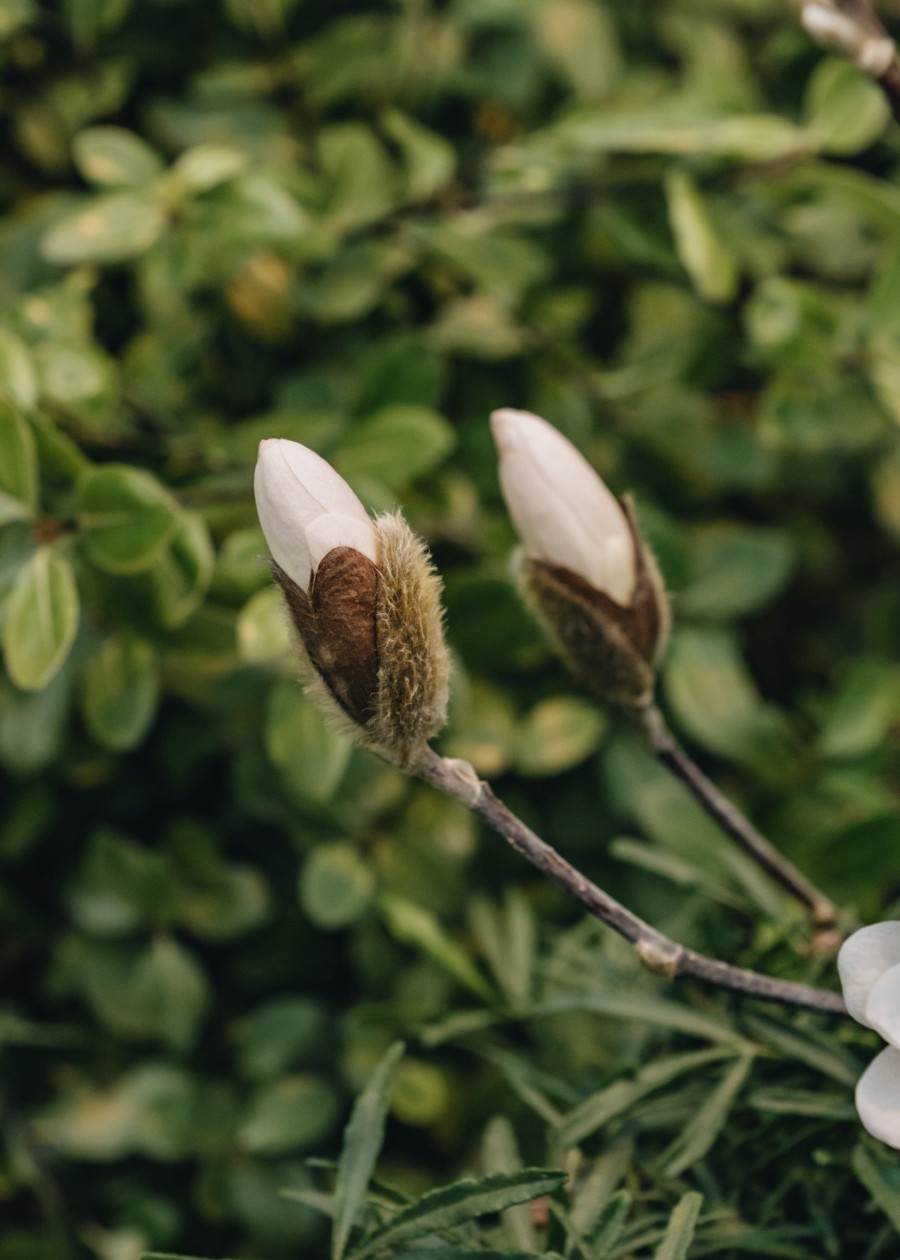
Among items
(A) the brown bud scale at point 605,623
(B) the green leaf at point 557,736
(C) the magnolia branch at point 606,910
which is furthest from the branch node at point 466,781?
(B) the green leaf at point 557,736

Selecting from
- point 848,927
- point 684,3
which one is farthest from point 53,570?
point 684,3

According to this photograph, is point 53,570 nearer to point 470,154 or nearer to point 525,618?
point 525,618

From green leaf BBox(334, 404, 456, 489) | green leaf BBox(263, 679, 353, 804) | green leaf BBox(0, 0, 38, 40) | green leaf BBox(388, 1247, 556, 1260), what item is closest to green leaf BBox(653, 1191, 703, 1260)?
green leaf BBox(388, 1247, 556, 1260)

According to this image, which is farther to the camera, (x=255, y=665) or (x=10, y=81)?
(x=10, y=81)

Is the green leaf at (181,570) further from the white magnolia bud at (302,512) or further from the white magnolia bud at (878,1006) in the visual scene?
the white magnolia bud at (878,1006)

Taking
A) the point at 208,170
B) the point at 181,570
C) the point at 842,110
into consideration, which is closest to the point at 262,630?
the point at 181,570

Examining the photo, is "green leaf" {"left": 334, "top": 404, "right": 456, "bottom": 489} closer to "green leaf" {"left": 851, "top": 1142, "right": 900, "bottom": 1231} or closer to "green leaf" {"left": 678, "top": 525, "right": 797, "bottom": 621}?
"green leaf" {"left": 678, "top": 525, "right": 797, "bottom": 621}
